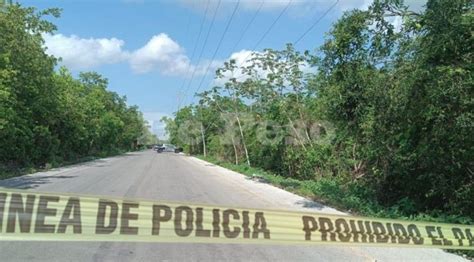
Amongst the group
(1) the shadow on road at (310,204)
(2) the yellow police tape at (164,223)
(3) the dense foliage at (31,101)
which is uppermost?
(3) the dense foliage at (31,101)

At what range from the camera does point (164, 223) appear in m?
5.85

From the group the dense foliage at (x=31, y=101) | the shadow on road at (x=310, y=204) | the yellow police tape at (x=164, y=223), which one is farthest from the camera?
the dense foliage at (x=31, y=101)

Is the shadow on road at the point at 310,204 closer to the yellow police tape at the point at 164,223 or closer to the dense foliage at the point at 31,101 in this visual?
the yellow police tape at the point at 164,223

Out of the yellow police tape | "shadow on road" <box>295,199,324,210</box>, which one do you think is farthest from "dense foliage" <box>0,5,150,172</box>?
the yellow police tape

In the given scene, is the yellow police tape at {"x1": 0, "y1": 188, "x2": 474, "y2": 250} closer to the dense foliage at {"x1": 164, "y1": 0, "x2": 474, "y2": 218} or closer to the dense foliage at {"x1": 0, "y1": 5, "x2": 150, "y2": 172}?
the dense foliage at {"x1": 164, "y1": 0, "x2": 474, "y2": 218}

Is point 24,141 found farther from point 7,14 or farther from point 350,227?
point 350,227

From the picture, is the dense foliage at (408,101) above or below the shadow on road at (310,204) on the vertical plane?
above

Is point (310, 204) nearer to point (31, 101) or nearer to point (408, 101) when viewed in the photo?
point (408, 101)

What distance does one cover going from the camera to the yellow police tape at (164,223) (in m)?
5.58

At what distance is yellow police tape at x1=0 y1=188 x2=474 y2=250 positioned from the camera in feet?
18.3

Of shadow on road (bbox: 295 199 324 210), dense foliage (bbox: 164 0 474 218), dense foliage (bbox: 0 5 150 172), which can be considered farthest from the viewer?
dense foliage (bbox: 0 5 150 172)

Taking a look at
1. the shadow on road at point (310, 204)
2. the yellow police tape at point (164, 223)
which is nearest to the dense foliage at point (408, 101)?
the shadow on road at point (310, 204)

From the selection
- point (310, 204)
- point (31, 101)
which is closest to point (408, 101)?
point (310, 204)

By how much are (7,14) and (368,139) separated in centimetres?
1906
